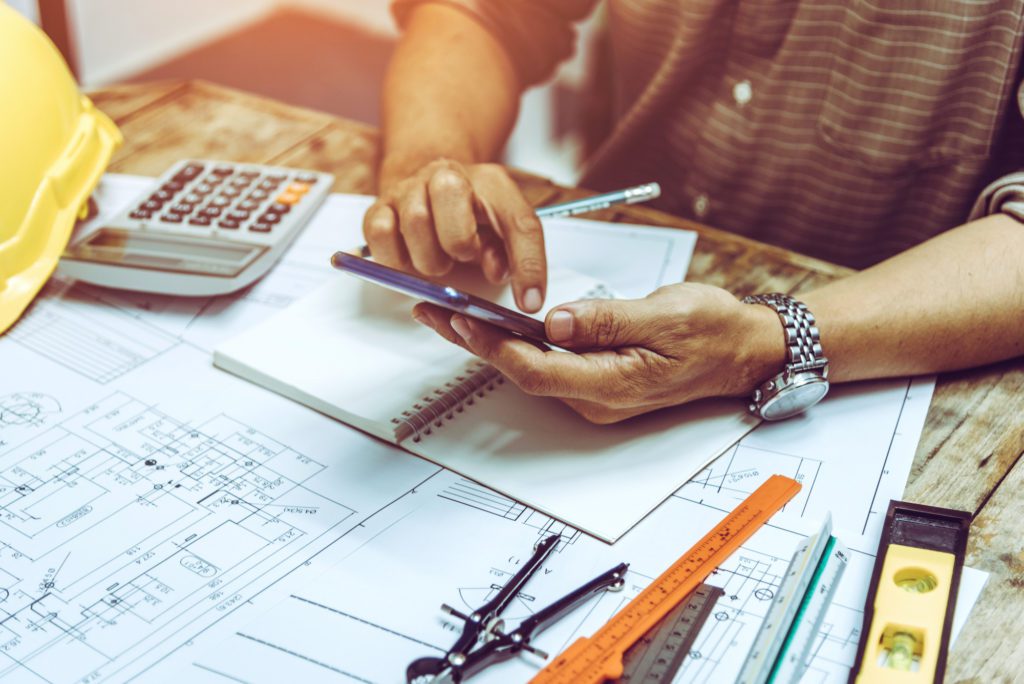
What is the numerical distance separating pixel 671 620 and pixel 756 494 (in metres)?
0.13

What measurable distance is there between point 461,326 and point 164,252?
37cm

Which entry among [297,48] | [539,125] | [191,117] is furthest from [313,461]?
[297,48]

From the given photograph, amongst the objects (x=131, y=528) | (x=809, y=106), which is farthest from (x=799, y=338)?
(x=131, y=528)

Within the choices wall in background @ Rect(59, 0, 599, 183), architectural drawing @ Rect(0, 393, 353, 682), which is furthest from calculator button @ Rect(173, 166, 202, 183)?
wall in background @ Rect(59, 0, 599, 183)

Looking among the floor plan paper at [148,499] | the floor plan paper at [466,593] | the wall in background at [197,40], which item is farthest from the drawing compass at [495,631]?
the wall in background at [197,40]

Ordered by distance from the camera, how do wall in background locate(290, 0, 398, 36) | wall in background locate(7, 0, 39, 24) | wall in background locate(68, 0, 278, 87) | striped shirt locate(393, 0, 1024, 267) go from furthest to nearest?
wall in background locate(290, 0, 398, 36) → wall in background locate(68, 0, 278, 87) → wall in background locate(7, 0, 39, 24) → striped shirt locate(393, 0, 1024, 267)

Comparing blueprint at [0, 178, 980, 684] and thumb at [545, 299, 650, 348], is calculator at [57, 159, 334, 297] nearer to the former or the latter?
blueprint at [0, 178, 980, 684]

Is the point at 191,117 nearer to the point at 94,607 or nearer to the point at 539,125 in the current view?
the point at 94,607

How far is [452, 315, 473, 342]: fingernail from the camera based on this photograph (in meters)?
0.64

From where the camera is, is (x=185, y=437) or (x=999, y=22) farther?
(x=999, y=22)

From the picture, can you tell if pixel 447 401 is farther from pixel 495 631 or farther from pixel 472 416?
Result: pixel 495 631

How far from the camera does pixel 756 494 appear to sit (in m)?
0.65

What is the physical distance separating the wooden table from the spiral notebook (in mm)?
151

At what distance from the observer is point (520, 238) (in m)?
0.78
